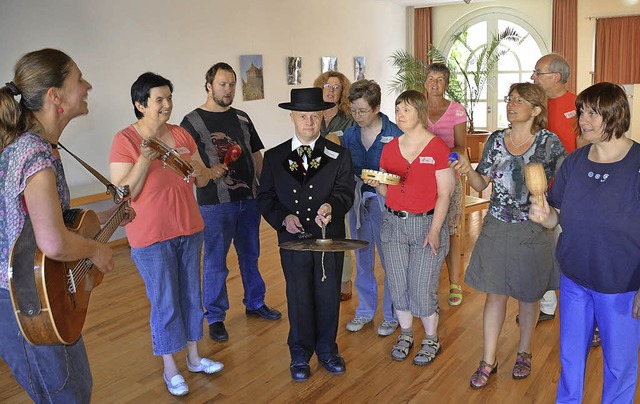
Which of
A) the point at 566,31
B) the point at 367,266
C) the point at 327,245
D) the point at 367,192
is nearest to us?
the point at 327,245

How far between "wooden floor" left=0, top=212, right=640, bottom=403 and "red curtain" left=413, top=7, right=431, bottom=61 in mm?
9961

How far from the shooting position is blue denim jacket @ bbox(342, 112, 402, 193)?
12.8 ft

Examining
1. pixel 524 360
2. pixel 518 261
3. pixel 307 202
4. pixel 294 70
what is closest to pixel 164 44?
pixel 294 70

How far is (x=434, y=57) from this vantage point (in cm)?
1301

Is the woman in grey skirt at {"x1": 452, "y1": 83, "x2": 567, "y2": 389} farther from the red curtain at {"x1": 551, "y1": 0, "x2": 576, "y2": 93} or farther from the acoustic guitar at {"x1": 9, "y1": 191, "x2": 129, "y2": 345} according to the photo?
the red curtain at {"x1": 551, "y1": 0, "x2": 576, "y2": 93}

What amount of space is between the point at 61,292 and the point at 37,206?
35cm

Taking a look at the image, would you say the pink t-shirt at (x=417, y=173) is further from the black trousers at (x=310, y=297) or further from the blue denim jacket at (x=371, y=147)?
the black trousers at (x=310, y=297)

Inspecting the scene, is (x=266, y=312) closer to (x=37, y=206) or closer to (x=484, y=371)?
(x=484, y=371)

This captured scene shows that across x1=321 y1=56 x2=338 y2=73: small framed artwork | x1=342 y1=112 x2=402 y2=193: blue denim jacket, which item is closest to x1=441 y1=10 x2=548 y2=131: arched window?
x1=321 y1=56 x2=338 y2=73: small framed artwork

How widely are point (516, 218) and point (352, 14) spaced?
9.21m

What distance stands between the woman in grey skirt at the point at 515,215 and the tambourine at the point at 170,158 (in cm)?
141

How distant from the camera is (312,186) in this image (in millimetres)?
3295

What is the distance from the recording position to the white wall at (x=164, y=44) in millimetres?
6012

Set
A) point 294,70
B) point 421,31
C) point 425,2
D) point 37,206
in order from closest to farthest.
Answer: point 37,206 < point 294,70 < point 425,2 < point 421,31
